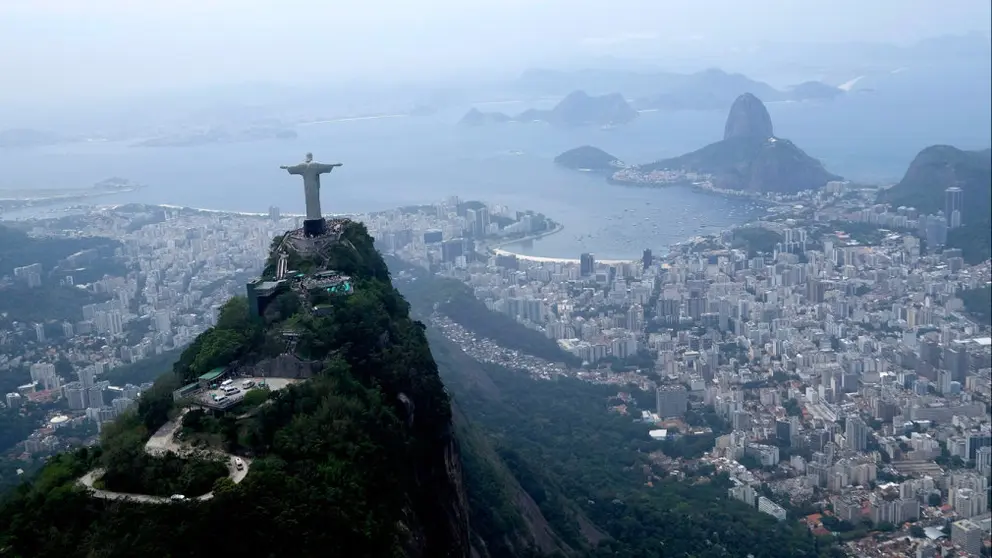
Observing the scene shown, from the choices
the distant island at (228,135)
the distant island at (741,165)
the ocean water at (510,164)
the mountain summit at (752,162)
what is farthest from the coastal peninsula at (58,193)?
the mountain summit at (752,162)

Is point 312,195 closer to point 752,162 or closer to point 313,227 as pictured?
point 313,227

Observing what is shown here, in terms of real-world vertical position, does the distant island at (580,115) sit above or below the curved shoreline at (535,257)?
above

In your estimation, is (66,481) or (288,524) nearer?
(288,524)

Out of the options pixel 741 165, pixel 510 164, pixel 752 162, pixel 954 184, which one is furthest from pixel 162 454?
pixel 510 164

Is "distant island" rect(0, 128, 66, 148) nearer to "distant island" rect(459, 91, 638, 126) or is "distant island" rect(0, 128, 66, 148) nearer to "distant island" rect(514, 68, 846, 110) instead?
"distant island" rect(459, 91, 638, 126)

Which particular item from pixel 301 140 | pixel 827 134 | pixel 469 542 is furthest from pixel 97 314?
pixel 827 134

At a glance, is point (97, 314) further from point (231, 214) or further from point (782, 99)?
point (782, 99)

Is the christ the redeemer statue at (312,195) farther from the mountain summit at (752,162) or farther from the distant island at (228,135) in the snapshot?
the distant island at (228,135)

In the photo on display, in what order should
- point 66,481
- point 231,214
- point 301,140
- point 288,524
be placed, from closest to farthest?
point 288,524
point 66,481
point 231,214
point 301,140
